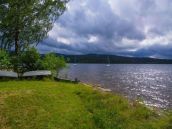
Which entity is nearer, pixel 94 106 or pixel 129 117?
pixel 129 117

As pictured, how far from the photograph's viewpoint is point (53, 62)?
149ft

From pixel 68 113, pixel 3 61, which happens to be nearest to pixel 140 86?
pixel 3 61

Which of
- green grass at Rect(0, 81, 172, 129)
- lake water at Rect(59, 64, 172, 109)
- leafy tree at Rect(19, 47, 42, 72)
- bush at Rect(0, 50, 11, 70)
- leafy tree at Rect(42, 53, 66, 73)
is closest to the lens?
green grass at Rect(0, 81, 172, 129)

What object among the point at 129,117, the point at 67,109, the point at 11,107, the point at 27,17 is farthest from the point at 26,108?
the point at 27,17

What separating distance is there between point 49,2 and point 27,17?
170 inches

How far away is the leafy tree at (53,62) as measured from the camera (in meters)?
43.5

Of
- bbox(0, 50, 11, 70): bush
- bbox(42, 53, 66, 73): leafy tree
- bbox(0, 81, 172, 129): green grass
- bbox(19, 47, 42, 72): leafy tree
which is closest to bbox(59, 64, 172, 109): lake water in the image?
bbox(42, 53, 66, 73): leafy tree

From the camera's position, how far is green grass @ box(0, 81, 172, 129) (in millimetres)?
17328

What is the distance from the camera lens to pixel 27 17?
47000 mm

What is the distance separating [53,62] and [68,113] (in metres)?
26.2

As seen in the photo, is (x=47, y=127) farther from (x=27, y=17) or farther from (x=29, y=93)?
(x=27, y=17)

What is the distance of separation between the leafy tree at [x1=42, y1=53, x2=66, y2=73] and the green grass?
709 inches

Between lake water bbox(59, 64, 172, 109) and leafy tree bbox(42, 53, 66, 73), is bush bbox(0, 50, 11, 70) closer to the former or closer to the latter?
leafy tree bbox(42, 53, 66, 73)

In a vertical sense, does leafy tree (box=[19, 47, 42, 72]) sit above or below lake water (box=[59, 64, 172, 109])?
above
